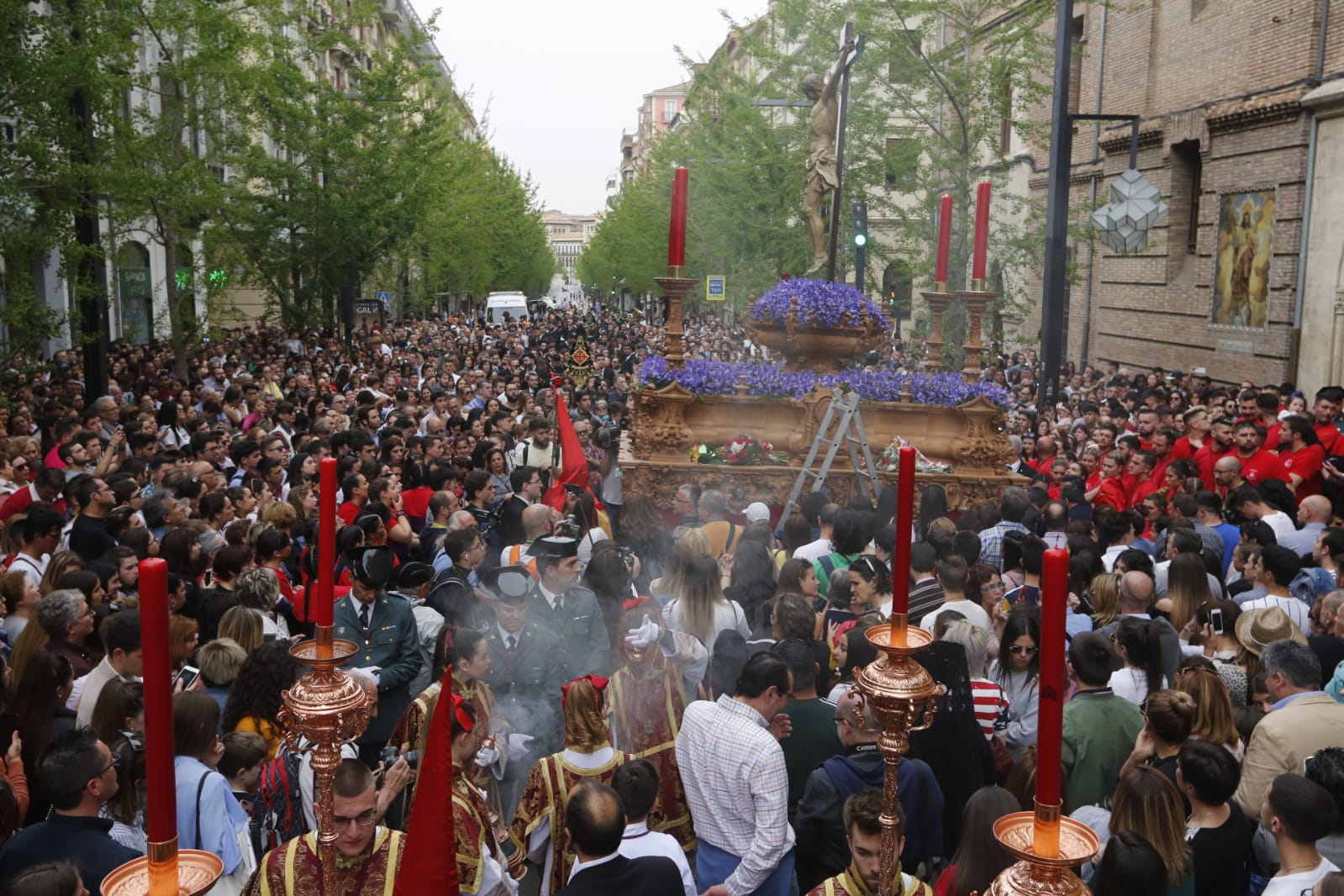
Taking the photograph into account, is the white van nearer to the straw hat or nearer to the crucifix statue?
the crucifix statue

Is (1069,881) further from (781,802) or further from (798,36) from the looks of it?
(798,36)

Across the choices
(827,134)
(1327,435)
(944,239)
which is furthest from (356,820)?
(827,134)

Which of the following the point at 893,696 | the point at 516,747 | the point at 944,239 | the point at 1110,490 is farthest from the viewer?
the point at 944,239

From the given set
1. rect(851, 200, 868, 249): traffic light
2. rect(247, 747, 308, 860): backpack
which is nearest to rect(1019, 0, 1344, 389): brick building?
rect(851, 200, 868, 249): traffic light

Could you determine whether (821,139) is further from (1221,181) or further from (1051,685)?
(1051,685)

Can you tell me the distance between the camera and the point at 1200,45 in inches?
857

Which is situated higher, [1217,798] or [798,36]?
[798,36]

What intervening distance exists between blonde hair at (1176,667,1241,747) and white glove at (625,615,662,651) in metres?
2.17

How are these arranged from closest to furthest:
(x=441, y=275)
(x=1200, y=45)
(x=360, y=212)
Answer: (x=1200, y=45)
(x=360, y=212)
(x=441, y=275)

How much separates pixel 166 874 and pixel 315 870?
1953mm

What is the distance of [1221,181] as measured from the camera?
21031 mm

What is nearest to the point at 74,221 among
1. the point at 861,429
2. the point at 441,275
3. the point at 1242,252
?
the point at 861,429

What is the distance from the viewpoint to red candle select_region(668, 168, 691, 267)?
1105cm

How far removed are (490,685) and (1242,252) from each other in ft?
60.2
